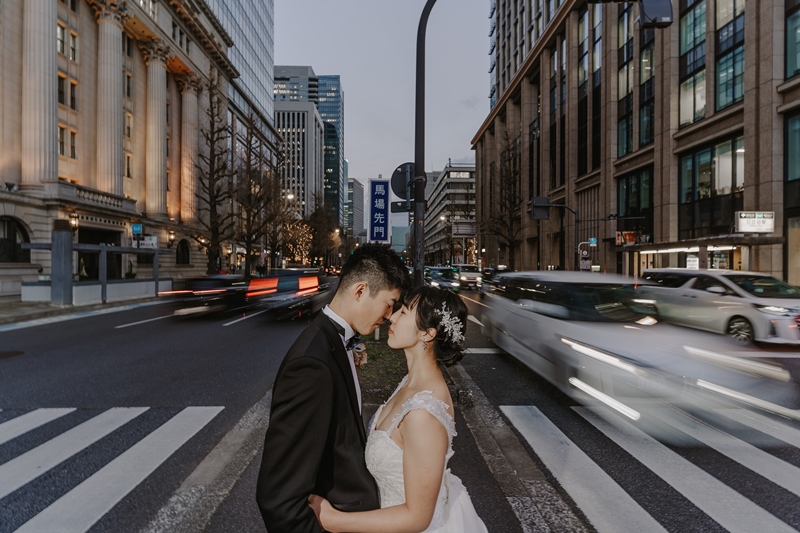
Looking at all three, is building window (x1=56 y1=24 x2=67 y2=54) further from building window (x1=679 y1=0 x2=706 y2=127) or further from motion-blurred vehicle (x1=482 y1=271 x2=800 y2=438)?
building window (x1=679 y1=0 x2=706 y2=127)

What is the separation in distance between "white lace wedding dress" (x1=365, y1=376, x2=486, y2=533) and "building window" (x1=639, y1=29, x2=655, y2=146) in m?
32.5

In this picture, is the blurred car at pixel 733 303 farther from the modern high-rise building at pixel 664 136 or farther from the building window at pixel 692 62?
the building window at pixel 692 62

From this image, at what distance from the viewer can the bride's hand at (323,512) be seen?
1380mm

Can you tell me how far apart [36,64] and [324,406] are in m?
35.2

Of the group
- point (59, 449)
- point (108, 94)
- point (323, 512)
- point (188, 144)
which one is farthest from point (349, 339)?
point (188, 144)

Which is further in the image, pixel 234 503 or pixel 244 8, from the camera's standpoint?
pixel 244 8

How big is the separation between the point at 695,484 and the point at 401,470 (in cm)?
380

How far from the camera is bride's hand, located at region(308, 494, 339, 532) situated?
1380 mm

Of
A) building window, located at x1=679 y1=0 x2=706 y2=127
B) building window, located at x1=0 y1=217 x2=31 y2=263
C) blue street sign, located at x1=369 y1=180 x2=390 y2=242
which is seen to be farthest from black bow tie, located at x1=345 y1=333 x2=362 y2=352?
building window, located at x1=0 y1=217 x2=31 y2=263

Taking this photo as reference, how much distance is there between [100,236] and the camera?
3231 centimetres

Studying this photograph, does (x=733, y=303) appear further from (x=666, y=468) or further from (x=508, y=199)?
(x=508, y=199)

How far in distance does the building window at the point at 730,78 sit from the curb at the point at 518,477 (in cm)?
2441

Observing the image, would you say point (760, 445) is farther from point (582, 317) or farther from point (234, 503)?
point (234, 503)

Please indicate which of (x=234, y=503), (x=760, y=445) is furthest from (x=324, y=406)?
(x=760, y=445)
